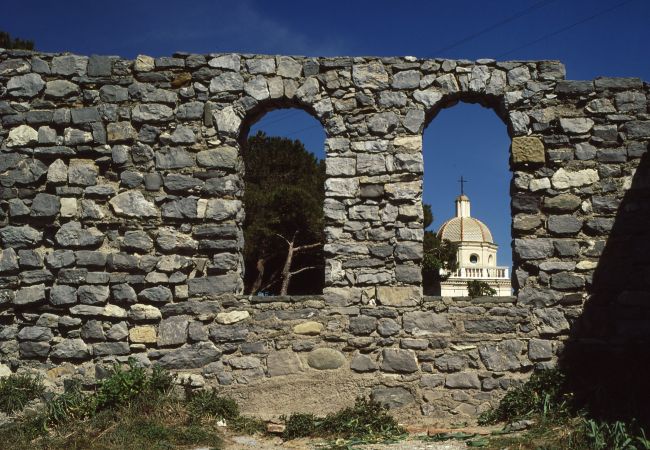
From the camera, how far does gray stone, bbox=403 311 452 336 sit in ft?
21.5

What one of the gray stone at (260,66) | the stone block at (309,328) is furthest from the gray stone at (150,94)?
the stone block at (309,328)

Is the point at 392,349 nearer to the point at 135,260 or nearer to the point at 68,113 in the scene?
the point at 135,260

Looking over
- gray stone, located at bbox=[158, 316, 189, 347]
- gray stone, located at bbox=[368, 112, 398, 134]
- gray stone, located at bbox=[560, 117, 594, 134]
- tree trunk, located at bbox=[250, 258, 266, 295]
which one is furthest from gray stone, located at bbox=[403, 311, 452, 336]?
tree trunk, located at bbox=[250, 258, 266, 295]

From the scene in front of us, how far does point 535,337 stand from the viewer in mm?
6516

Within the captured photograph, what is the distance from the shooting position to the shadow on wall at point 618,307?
6203mm

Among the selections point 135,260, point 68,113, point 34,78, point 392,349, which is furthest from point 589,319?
point 34,78

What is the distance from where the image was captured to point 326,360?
6523mm

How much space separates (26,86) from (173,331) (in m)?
3.21

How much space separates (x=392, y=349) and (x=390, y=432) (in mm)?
834

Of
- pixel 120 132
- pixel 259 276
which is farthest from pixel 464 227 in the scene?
pixel 120 132

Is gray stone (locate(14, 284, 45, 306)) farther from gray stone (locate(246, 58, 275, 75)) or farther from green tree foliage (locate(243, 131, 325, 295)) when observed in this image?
green tree foliage (locate(243, 131, 325, 295))

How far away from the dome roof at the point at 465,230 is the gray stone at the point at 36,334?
144ft

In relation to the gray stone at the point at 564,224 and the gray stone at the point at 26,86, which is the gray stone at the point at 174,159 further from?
the gray stone at the point at 564,224

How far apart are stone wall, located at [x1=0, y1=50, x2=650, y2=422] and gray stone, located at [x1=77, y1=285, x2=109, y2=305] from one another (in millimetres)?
16
